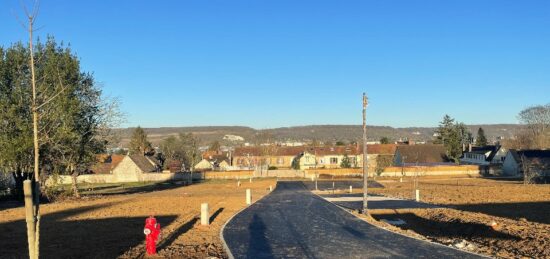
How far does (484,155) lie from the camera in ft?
352

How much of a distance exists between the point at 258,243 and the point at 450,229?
1004 centimetres

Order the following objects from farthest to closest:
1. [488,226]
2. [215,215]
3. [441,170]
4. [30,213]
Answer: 1. [441,170]
2. [215,215]
3. [488,226]
4. [30,213]

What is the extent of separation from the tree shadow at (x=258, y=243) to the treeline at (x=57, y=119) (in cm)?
1786

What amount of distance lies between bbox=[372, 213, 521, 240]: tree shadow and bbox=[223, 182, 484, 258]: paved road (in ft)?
9.96

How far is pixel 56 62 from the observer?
3775 centimetres

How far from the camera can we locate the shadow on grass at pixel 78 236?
14102 mm

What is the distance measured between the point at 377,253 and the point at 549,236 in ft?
24.0

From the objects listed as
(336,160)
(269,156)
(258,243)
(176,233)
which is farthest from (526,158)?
(258,243)

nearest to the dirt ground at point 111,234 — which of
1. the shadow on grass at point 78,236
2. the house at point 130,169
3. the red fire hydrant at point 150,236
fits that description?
the shadow on grass at point 78,236

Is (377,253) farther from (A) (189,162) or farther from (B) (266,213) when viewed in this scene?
(A) (189,162)

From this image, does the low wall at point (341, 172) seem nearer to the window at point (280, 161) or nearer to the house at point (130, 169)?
the house at point (130, 169)

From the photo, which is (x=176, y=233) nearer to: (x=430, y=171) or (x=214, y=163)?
(x=430, y=171)

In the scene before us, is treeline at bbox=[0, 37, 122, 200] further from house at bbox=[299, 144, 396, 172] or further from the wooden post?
house at bbox=[299, 144, 396, 172]

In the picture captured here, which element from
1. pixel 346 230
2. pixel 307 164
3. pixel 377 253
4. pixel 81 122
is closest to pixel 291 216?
pixel 346 230
